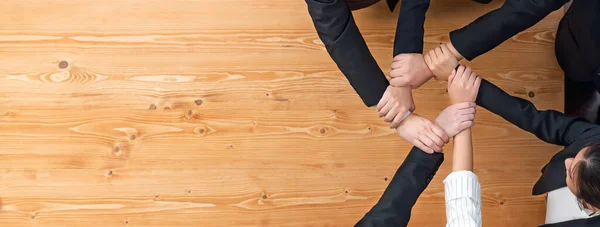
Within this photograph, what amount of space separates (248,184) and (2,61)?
70 centimetres

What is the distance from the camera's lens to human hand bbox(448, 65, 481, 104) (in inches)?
44.1

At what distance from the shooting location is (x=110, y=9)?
55.1 inches

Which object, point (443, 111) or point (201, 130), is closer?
point (443, 111)

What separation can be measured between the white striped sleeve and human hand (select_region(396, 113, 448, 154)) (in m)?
0.13

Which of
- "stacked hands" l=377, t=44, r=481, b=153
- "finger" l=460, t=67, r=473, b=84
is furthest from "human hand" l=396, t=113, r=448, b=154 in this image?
"finger" l=460, t=67, r=473, b=84

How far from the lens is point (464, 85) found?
1121 mm

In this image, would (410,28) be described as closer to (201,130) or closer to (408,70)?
(408,70)

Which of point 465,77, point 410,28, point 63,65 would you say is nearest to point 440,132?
point 465,77

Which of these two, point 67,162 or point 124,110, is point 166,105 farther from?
point 67,162

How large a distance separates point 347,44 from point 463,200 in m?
0.38

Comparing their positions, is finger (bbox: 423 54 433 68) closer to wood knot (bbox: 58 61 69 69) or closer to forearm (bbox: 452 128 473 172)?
forearm (bbox: 452 128 473 172)

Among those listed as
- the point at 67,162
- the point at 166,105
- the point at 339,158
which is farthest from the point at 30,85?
the point at 339,158

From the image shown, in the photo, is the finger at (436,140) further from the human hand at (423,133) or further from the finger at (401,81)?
the finger at (401,81)

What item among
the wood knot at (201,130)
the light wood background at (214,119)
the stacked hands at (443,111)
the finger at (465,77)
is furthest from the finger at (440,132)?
the wood knot at (201,130)
